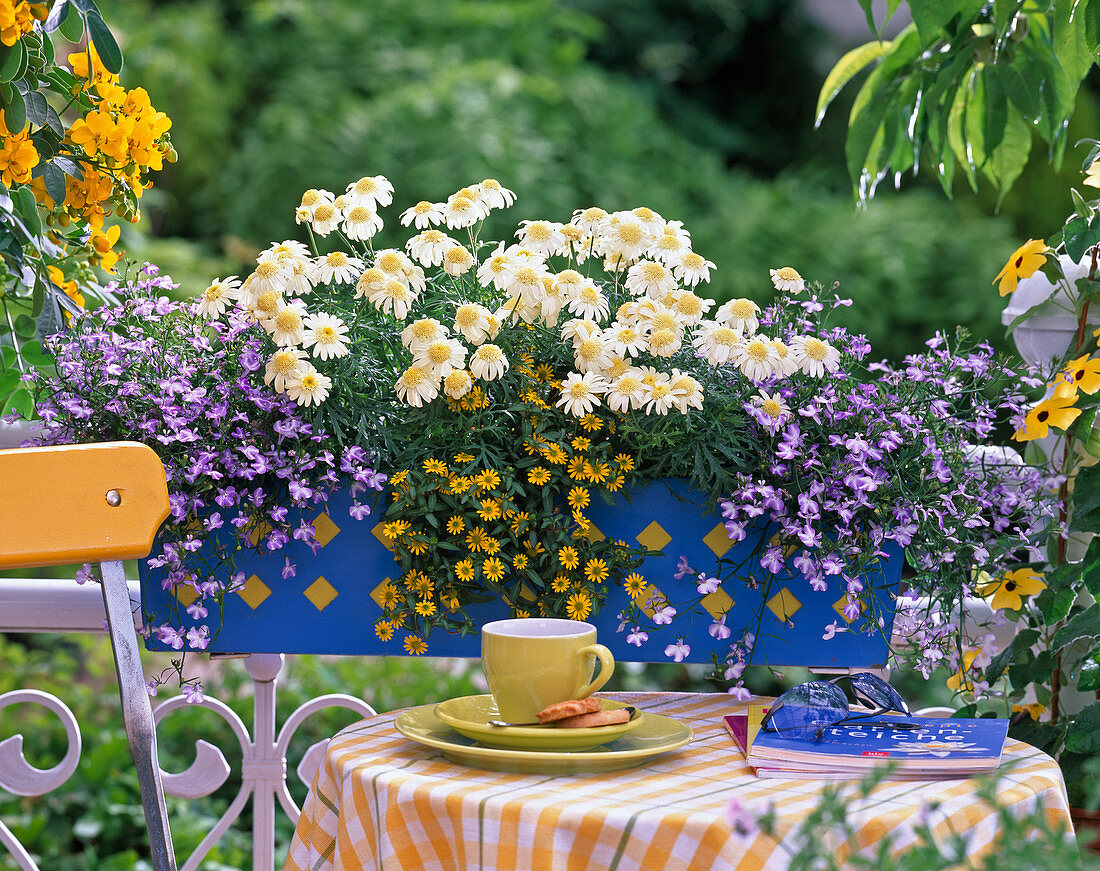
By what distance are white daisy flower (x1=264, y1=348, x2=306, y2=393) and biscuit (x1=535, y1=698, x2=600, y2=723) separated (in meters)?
0.49

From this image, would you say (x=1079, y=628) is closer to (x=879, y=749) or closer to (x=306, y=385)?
(x=879, y=749)

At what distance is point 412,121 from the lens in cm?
504

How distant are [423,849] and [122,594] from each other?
46 cm

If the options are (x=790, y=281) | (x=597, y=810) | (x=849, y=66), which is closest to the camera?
(x=597, y=810)

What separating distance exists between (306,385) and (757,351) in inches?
20.5

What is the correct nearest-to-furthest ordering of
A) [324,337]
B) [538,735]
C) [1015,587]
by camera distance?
[538,735] < [324,337] < [1015,587]

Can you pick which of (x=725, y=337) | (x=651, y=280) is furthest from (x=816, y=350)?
(x=651, y=280)

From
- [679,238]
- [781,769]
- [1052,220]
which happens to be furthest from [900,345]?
[781,769]

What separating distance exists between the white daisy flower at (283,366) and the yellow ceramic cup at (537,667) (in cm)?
39

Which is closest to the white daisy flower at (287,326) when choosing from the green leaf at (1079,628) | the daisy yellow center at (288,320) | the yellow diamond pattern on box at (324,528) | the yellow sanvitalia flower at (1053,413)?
the daisy yellow center at (288,320)

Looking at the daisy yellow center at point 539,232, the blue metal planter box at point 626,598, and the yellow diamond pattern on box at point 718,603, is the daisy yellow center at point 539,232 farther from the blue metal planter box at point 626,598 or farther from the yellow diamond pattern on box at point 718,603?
the yellow diamond pattern on box at point 718,603

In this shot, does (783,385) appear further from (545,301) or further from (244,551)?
(244,551)

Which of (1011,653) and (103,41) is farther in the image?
(1011,653)

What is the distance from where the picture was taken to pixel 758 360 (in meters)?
1.25
